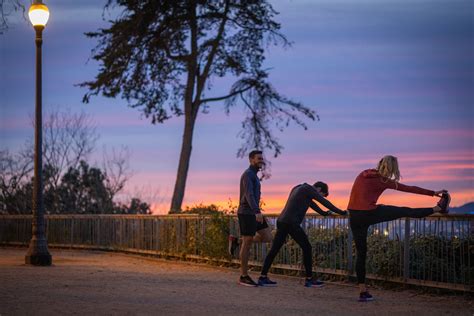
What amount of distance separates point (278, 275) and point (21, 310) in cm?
686

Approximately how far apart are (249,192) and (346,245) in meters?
2.29

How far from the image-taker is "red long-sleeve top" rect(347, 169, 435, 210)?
1179cm

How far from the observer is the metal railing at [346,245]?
41.4 ft

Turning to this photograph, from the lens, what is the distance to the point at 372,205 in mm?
Result: 11984

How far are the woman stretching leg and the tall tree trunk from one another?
19867mm

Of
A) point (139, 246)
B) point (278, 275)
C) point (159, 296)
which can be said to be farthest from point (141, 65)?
point (159, 296)

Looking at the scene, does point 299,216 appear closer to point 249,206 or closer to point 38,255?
point 249,206

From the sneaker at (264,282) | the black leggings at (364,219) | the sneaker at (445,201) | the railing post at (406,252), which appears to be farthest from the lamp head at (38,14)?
the sneaker at (445,201)

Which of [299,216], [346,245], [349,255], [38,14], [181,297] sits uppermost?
[38,14]

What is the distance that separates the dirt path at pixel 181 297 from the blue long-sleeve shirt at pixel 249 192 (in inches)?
50.3

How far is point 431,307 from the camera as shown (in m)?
11.5

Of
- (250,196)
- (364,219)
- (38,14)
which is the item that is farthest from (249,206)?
(38,14)

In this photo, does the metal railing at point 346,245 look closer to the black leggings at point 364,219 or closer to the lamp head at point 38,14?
the black leggings at point 364,219

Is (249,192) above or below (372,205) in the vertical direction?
above
